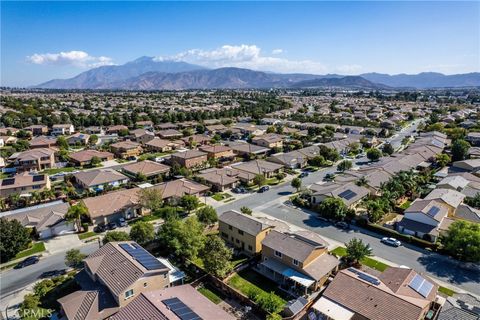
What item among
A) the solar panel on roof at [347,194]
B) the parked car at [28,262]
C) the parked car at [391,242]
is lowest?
the parked car at [391,242]

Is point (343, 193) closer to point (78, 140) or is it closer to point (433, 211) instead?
point (433, 211)

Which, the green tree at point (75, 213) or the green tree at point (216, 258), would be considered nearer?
the green tree at point (216, 258)

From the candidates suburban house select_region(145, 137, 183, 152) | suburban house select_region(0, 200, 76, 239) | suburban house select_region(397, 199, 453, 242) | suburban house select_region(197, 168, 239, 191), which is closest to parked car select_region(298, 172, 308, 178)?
suburban house select_region(197, 168, 239, 191)

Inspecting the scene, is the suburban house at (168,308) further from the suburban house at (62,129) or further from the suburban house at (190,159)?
the suburban house at (62,129)

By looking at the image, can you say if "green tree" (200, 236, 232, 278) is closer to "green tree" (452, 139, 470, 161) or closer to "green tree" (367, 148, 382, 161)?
"green tree" (367, 148, 382, 161)

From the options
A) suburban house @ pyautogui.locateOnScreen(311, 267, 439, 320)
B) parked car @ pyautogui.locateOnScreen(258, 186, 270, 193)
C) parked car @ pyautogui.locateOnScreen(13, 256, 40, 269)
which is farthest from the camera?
parked car @ pyautogui.locateOnScreen(258, 186, 270, 193)

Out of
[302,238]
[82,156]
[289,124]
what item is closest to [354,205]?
[302,238]

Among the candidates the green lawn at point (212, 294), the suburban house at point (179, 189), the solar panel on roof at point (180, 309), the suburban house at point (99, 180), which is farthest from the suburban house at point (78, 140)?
the solar panel on roof at point (180, 309)

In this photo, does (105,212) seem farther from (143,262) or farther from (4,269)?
(143,262)
